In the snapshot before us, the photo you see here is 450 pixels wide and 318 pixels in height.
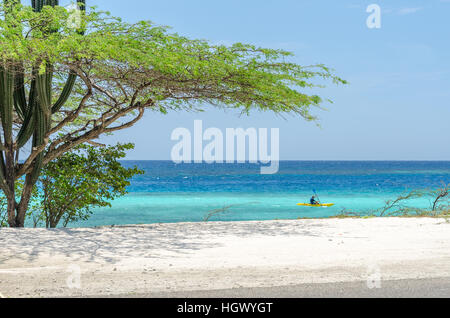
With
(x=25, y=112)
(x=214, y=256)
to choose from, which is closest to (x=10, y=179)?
(x=25, y=112)

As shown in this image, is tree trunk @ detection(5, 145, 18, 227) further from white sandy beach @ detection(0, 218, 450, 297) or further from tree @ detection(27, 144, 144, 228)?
white sandy beach @ detection(0, 218, 450, 297)

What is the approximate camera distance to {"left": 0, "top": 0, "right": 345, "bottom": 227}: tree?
934cm

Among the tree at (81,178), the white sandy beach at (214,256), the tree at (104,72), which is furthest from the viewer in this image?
the tree at (81,178)

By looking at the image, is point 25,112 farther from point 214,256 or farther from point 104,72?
point 214,256

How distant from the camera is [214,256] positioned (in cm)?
781

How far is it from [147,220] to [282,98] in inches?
791

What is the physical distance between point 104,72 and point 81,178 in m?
3.51

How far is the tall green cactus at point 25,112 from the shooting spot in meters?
11.0

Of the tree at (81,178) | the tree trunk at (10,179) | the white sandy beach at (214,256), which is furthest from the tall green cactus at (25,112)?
the white sandy beach at (214,256)

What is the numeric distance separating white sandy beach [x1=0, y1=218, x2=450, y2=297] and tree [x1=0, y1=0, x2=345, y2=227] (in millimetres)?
2843

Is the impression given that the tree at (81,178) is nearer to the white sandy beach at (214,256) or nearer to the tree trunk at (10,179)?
the tree trunk at (10,179)

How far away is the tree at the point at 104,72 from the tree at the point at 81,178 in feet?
1.47

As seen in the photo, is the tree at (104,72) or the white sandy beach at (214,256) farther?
the tree at (104,72)

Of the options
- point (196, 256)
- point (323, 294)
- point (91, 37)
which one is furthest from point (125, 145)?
point (323, 294)
